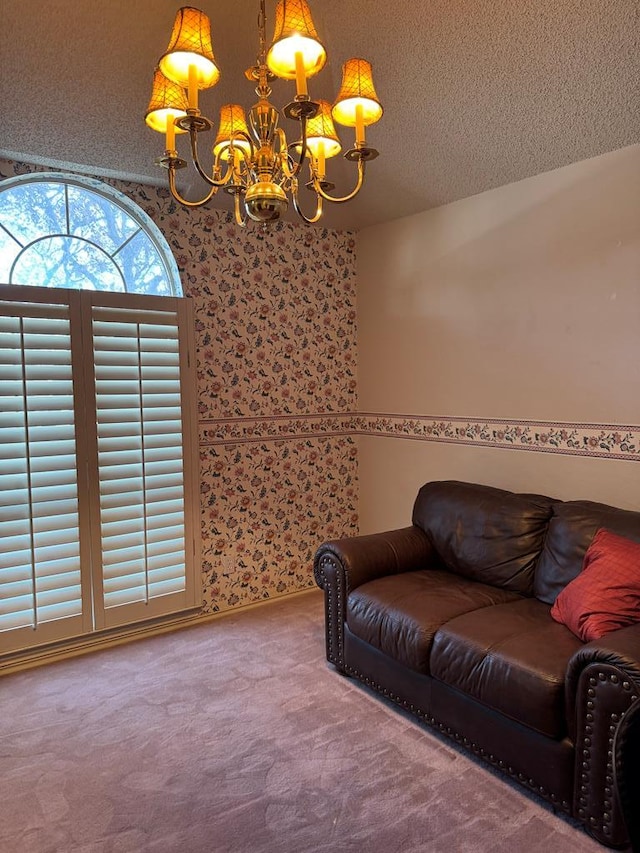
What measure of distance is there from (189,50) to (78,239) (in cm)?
198

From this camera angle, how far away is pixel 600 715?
178cm

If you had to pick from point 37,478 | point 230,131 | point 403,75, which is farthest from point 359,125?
point 37,478

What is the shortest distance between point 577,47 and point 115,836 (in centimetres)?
334

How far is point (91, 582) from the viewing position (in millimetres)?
3189

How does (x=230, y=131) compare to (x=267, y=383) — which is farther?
(x=267, y=383)

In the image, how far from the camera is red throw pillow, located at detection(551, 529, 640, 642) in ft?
6.84

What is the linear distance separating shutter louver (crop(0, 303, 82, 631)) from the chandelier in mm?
1491

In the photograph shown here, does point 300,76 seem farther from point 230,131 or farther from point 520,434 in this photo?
point 520,434

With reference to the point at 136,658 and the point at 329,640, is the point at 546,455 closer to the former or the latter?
the point at 329,640

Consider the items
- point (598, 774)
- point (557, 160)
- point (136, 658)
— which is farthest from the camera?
point (136, 658)

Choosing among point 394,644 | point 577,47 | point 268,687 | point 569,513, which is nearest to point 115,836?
point 268,687

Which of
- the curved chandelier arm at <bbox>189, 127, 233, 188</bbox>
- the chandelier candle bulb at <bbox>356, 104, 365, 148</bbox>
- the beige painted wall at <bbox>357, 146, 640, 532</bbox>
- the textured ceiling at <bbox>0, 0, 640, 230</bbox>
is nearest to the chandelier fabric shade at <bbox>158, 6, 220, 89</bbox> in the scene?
the curved chandelier arm at <bbox>189, 127, 233, 188</bbox>

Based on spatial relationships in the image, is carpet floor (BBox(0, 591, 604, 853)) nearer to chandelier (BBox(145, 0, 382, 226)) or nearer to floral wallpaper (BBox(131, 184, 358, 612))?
floral wallpaper (BBox(131, 184, 358, 612))

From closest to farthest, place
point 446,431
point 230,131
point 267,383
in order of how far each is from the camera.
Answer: point 230,131 < point 446,431 < point 267,383
